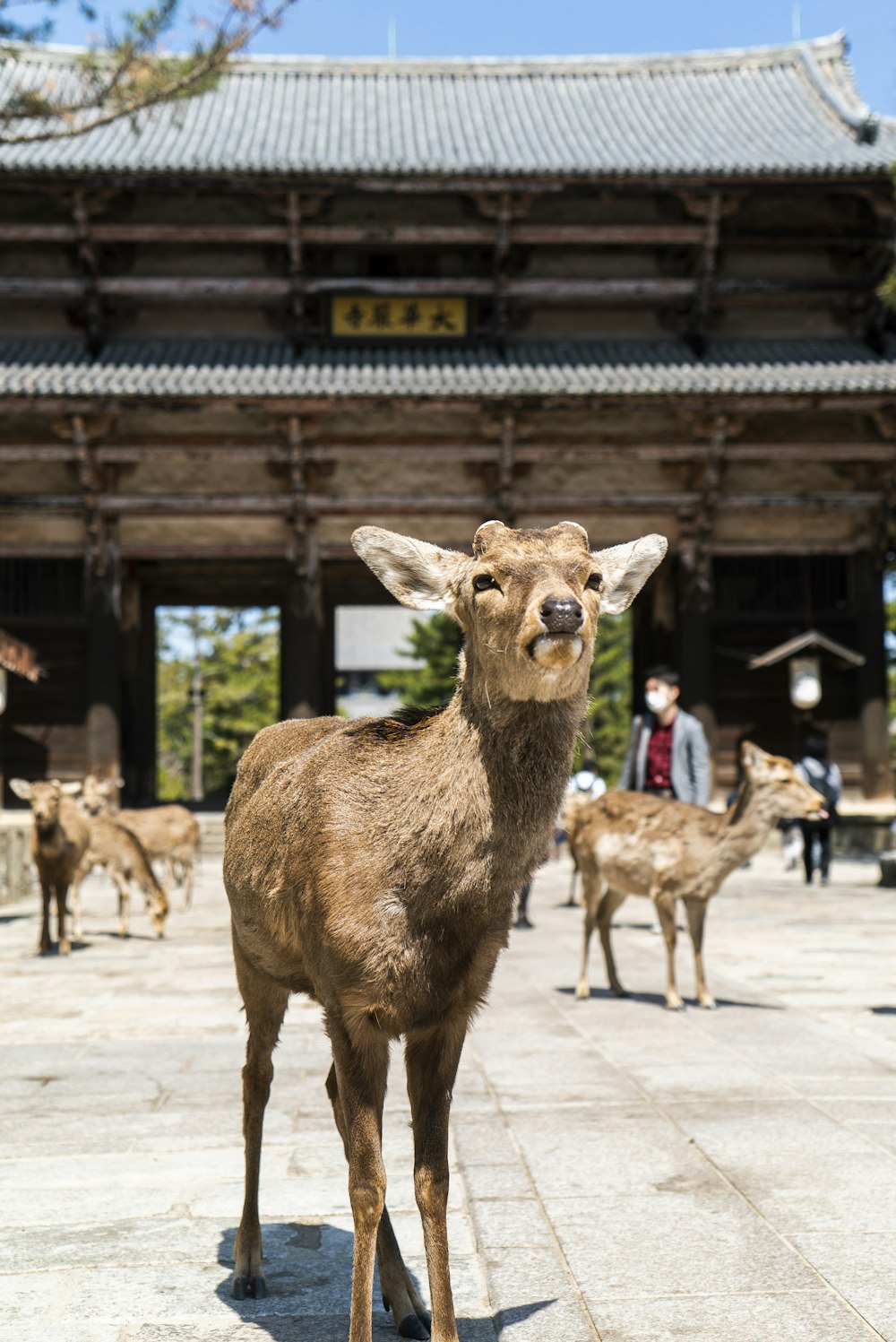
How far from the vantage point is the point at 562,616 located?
8.49 feet

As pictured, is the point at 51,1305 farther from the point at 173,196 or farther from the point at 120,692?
the point at 173,196

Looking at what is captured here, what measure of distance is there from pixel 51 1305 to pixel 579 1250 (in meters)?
1.36

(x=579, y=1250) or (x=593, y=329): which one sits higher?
(x=593, y=329)

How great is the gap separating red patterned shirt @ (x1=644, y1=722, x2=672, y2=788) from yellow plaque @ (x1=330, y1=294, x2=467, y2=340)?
435 inches

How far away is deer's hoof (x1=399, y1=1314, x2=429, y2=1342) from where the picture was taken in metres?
3.09

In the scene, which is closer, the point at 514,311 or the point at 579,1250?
the point at 579,1250

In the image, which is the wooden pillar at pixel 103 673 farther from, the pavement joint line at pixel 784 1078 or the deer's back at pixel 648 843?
the pavement joint line at pixel 784 1078

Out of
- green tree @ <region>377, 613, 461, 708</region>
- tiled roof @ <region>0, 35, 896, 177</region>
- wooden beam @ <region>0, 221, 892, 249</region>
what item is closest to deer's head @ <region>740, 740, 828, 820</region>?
tiled roof @ <region>0, 35, 896, 177</region>

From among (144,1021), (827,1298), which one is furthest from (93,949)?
(827,1298)

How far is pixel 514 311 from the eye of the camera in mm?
19672

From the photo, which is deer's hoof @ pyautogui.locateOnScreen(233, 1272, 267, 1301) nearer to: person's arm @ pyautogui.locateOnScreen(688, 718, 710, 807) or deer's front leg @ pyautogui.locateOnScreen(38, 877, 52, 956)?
person's arm @ pyautogui.locateOnScreen(688, 718, 710, 807)

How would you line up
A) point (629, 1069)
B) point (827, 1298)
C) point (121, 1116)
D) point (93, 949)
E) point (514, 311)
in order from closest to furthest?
point (827, 1298)
point (121, 1116)
point (629, 1069)
point (93, 949)
point (514, 311)

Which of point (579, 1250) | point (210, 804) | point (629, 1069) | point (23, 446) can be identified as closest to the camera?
point (579, 1250)

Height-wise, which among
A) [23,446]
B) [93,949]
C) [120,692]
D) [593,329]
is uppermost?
[593,329]
